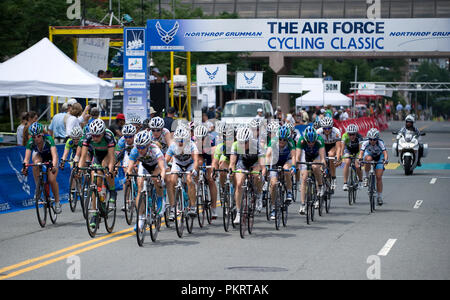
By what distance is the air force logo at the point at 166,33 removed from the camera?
1172 inches

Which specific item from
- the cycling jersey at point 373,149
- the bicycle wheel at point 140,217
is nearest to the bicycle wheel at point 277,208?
the bicycle wheel at point 140,217

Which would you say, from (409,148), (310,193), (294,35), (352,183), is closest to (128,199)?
(310,193)

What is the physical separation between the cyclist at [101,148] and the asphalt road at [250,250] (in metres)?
0.95

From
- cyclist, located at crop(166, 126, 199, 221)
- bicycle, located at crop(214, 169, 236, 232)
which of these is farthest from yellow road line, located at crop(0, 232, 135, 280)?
bicycle, located at crop(214, 169, 236, 232)

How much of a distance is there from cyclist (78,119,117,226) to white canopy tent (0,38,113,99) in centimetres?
801

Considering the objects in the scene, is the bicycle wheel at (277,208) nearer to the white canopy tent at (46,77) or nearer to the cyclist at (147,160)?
the cyclist at (147,160)

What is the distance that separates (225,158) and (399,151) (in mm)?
13047

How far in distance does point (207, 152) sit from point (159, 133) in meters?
1.09

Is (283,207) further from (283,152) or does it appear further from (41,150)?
(41,150)

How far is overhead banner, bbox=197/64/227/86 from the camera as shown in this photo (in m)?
34.1

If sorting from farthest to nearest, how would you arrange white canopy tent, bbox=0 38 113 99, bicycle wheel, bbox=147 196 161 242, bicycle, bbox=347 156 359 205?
white canopy tent, bbox=0 38 113 99 < bicycle, bbox=347 156 359 205 < bicycle wheel, bbox=147 196 161 242

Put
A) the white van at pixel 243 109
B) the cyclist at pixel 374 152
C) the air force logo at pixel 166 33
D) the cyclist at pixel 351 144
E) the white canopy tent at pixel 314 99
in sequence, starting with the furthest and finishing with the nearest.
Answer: the white canopy tent at pixel 314 99 < the white van at pixel 243 109 < the air force logo at pixel 166 33 < the cyclist at pixel 351 144 < the cyclist at pixel 374 152

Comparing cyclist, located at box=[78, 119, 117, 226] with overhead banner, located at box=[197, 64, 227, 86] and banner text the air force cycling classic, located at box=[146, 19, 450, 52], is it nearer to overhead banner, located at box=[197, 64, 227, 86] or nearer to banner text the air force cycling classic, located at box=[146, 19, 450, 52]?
banner text the air force cycling classic, located at box=[146, 19, 450, 52]

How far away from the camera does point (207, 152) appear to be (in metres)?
15.0
